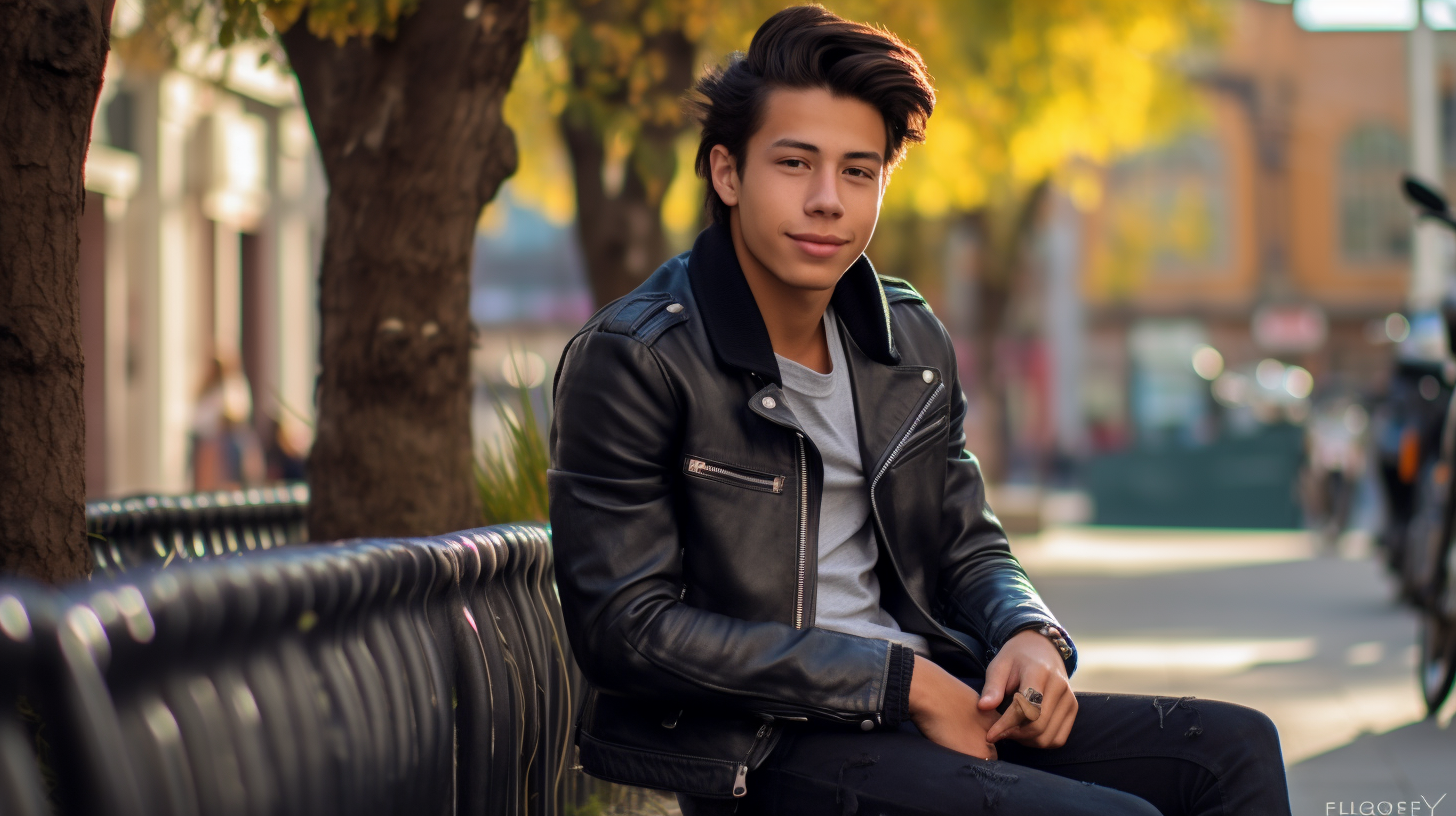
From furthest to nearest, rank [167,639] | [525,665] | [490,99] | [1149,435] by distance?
[1149,435] < [490,99] < [525,665] < [167,639]

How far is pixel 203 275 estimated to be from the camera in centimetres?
1816

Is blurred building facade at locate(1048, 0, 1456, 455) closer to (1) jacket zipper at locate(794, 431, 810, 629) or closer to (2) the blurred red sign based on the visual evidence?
(2) the blurred red sign

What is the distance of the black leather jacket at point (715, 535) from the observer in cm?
235

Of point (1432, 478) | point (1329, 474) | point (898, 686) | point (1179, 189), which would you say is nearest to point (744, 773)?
point (898, 686)

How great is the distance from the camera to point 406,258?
4.69 meters

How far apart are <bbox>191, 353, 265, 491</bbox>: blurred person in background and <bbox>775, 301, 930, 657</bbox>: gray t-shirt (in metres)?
10.8

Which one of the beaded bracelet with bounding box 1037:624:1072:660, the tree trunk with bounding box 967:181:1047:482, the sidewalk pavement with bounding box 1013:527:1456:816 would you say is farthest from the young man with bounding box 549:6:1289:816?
the tree trunk with bounding box 967:181:1047:482

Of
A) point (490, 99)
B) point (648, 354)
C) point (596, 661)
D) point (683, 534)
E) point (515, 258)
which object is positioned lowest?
point (596, 661)

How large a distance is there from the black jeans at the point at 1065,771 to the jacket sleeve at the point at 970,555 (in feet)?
0.69

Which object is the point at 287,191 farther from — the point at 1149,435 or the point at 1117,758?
the point at 1149,435

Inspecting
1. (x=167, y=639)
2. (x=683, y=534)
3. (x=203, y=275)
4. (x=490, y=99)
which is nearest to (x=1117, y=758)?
(x=683, y=534)

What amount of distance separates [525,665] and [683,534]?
0.77 meters

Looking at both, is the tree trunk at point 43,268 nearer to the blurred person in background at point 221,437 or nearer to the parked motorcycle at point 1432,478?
the parked motorcycle at point 1432,478

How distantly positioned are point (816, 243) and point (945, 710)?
72 centimetres
